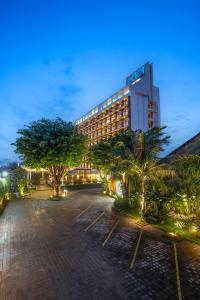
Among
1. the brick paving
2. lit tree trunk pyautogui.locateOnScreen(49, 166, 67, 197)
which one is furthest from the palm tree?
lit tree trunk pyautogui.locateOnScreen(49, 166, 67, 197)

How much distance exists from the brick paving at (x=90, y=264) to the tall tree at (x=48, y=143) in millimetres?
10042

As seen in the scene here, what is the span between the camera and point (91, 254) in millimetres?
8328

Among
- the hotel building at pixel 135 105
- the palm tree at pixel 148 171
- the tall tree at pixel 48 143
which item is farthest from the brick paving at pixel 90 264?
the hotel building at pixel 135 105

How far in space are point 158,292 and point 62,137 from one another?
58.7 ft

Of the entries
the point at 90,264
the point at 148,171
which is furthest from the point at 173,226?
the point at 90,264

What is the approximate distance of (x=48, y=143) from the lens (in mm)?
21109

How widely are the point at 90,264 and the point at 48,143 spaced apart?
631 inches

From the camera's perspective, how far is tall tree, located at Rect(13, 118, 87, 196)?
823 inches

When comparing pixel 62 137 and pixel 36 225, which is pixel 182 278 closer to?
pixel 36 225

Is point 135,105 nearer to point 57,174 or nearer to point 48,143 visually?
point 57,174

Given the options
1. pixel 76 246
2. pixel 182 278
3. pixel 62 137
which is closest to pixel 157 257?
pixel 182 278

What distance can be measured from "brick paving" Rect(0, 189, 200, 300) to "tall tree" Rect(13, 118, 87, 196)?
10.0m

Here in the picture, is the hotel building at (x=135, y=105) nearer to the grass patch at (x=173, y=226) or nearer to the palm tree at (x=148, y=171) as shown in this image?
the palm tree at (x=148, y=171)

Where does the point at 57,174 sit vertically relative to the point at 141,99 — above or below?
below
